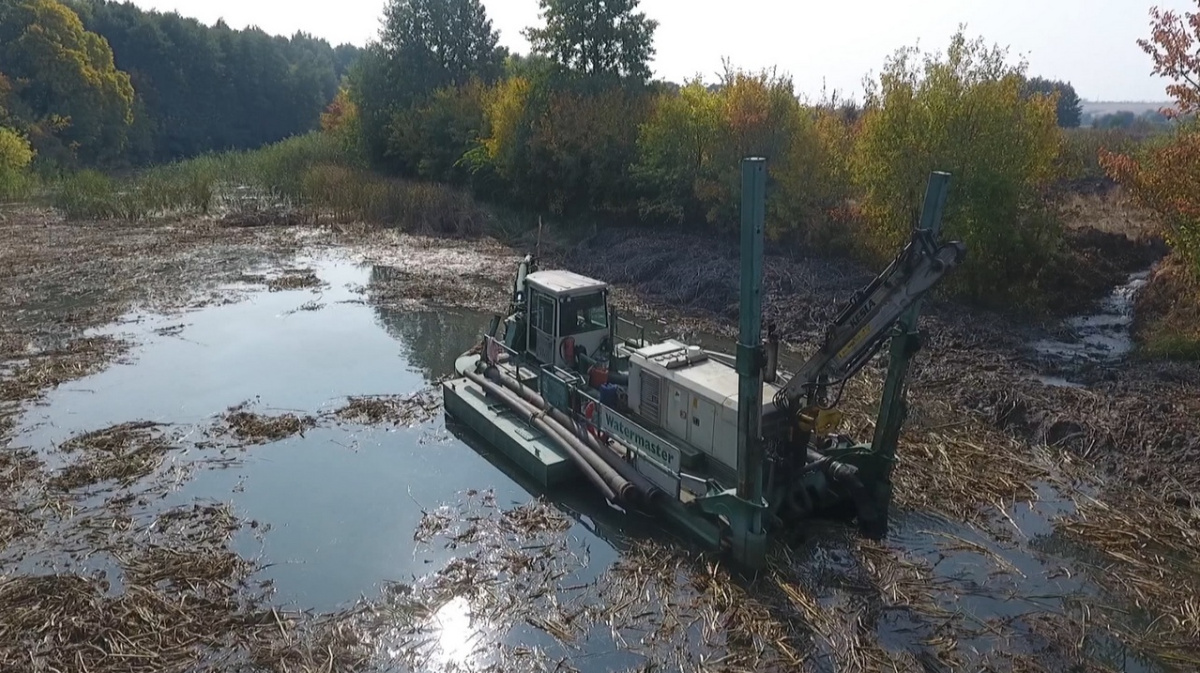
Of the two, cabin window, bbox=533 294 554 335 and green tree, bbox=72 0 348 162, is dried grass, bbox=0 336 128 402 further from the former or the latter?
green tree, bbox=72 0 348 162

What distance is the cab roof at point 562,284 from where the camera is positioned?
471 inches

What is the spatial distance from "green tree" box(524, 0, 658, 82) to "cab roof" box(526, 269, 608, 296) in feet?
70.0

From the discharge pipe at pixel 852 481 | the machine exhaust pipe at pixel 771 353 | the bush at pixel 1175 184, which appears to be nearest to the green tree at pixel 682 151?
the bush at pixel 1175 184

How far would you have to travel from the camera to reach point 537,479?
1126 cm

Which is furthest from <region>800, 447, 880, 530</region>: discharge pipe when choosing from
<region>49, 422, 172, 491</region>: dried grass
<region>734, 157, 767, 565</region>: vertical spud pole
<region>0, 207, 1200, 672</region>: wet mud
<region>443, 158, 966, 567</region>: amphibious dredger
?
<region>49, 422, 172, 491</region>: dried grass

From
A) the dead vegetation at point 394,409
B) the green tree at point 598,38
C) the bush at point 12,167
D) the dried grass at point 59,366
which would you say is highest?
the green tree at point 598,38

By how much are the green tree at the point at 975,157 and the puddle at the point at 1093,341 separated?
1.71 m

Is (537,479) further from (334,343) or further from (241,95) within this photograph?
(241,95)

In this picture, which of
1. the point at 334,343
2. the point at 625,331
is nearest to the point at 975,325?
the point at 625,331

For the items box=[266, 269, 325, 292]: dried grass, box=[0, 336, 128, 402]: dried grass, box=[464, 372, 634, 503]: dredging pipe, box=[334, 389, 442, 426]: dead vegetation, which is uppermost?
box=[266, 269, 325, 292]: dried grass

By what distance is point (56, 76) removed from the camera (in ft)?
158

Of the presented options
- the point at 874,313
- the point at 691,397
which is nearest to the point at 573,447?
the point at 691,397

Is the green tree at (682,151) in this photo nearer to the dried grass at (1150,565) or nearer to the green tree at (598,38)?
the green tree at (598,38)

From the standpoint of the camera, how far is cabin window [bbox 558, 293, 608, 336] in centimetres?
1212
